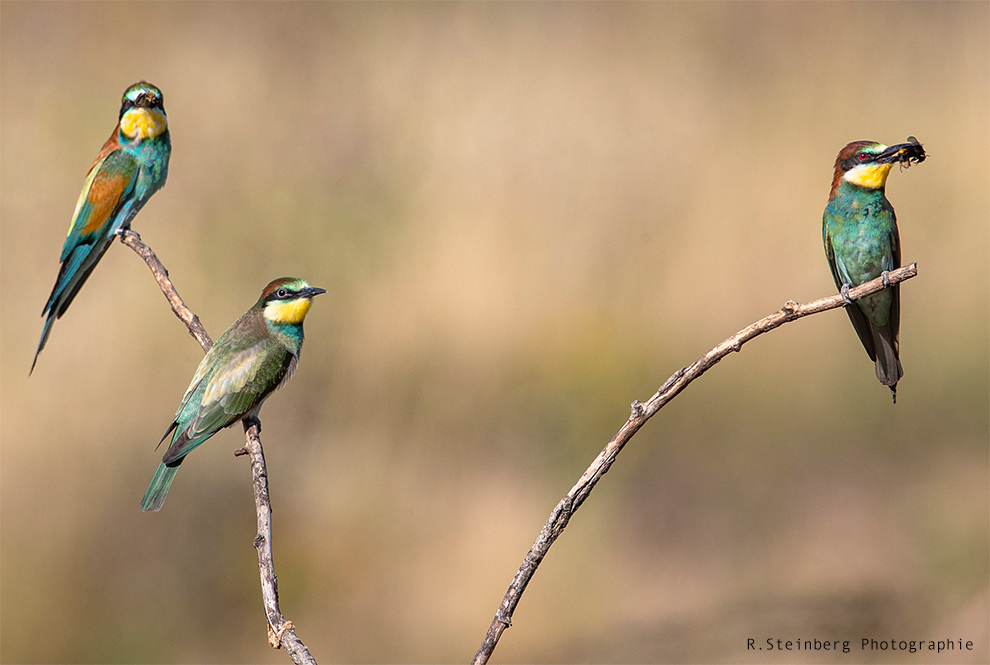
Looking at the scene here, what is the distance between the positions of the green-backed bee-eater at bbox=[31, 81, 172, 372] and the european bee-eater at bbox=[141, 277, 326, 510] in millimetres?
1187

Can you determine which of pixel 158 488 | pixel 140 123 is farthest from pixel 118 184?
pixel 158 488

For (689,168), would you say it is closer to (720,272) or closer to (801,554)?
(720,272)

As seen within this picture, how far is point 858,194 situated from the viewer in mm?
2980

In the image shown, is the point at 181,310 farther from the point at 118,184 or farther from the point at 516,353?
the point at 516,353

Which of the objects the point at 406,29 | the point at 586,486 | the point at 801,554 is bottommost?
the point at 801,554

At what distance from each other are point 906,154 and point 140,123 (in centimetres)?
330

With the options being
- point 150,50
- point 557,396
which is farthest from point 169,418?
point 150,50

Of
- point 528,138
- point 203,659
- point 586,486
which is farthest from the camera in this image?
point 528,138

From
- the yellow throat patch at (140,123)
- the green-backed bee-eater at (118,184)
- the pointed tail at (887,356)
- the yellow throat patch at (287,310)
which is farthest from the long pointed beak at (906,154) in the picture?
the yellow throat patch at (140,123)

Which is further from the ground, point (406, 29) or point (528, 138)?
point (406, 29)

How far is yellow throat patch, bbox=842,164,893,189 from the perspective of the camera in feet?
9.45

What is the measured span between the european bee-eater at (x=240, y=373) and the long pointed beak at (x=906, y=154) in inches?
70.7

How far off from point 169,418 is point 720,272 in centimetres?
333

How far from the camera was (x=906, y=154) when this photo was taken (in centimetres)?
229
